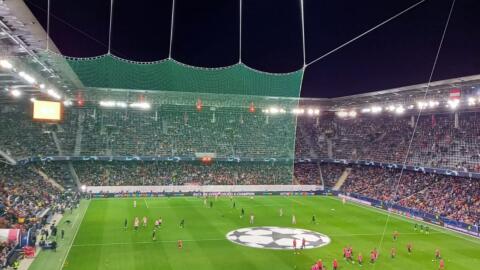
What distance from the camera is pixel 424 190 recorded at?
4981 centimetres

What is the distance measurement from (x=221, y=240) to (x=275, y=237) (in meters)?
4.54

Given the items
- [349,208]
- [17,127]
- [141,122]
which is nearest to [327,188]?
[349,208]

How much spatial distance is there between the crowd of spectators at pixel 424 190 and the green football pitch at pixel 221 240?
137 inches

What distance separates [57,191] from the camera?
49.4 meters

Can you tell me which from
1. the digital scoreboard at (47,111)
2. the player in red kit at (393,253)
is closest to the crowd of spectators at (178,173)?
the player in red kit at (393,253)

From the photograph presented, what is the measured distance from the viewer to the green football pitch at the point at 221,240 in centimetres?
2664

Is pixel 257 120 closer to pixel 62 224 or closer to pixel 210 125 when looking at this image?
pixel 210 125

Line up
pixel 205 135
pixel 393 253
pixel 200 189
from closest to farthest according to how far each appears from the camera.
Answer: pixel 393 253 → pixel 205 135 → pixel 200 189

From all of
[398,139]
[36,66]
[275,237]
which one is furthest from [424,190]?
[36,66]

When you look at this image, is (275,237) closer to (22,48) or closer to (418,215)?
(418,215)

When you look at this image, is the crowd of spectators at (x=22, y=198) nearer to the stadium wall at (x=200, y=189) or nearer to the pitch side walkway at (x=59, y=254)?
the pitch side walkway at (x=59, y=254)

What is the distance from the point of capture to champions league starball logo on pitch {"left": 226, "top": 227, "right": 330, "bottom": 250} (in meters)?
31.6

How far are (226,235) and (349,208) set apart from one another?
21.4 m

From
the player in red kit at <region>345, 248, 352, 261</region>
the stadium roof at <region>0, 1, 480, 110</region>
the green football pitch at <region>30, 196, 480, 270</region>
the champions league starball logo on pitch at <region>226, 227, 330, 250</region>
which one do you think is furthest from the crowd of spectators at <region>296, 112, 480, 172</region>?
the player in red kit at <region>345, 248, 352, 261</region>
